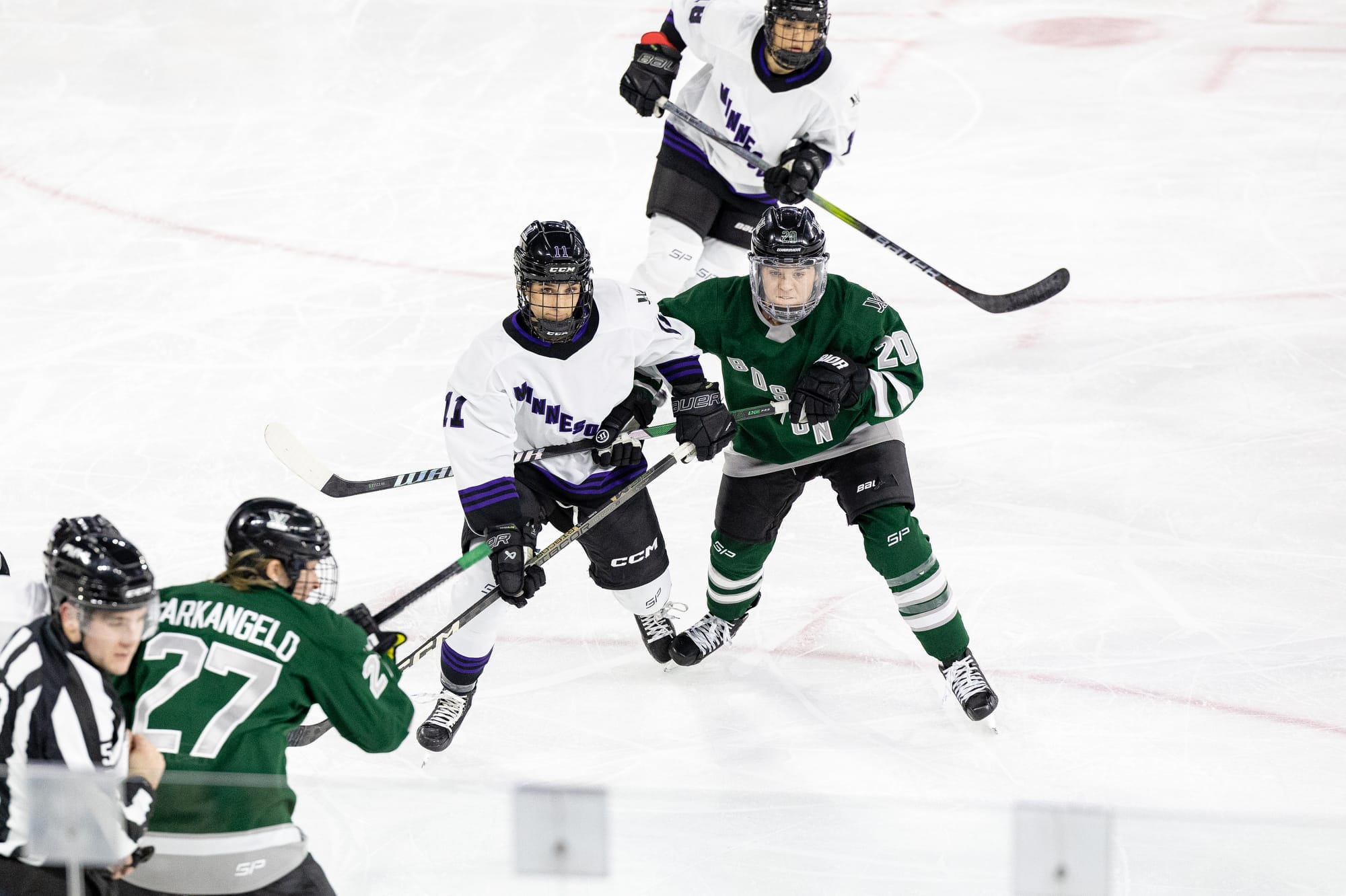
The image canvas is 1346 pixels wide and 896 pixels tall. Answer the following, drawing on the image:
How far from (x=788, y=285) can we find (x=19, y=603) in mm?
1532

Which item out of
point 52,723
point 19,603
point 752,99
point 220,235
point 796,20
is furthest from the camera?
point 220,235

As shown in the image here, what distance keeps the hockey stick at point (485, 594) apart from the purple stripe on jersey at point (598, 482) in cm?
2

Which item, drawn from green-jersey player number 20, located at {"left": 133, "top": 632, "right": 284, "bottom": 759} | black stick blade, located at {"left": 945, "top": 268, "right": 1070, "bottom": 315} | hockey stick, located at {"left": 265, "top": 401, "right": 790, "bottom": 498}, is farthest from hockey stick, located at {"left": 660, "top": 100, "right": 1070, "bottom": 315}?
green-jersey player number 20, located at {"left": 133, "top": 632, "right": 284, "bottom": 759}

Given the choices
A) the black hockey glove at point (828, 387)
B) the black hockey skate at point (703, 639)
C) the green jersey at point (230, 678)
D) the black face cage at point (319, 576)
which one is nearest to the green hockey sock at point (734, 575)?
the black hockey skate at point (703, 639)

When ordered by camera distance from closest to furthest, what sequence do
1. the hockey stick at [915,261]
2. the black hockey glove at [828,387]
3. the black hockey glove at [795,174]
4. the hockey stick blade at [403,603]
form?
the hockey stick blade at [403,603], the black hockey glove at [828,387], the black hockey glove at [795,174], the hockey stick at [915,261]

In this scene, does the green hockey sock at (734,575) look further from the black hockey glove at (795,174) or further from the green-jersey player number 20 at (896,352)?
the black hockey glove at (795,174)

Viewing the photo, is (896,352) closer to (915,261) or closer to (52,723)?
(915,261)

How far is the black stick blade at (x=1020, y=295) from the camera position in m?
4.47

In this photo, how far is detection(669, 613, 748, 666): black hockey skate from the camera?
140 inches

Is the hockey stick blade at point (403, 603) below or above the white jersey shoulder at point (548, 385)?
below

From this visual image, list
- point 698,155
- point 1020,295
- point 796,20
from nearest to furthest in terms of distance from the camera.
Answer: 1. point 796,20
2. point 698,155
3. point 1020,295

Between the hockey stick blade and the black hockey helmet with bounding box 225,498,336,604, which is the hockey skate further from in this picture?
the black hockey helmet with bounding box 225,498,336,604

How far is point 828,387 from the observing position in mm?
3211

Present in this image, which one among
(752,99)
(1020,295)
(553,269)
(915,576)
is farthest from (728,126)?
(915,576)
